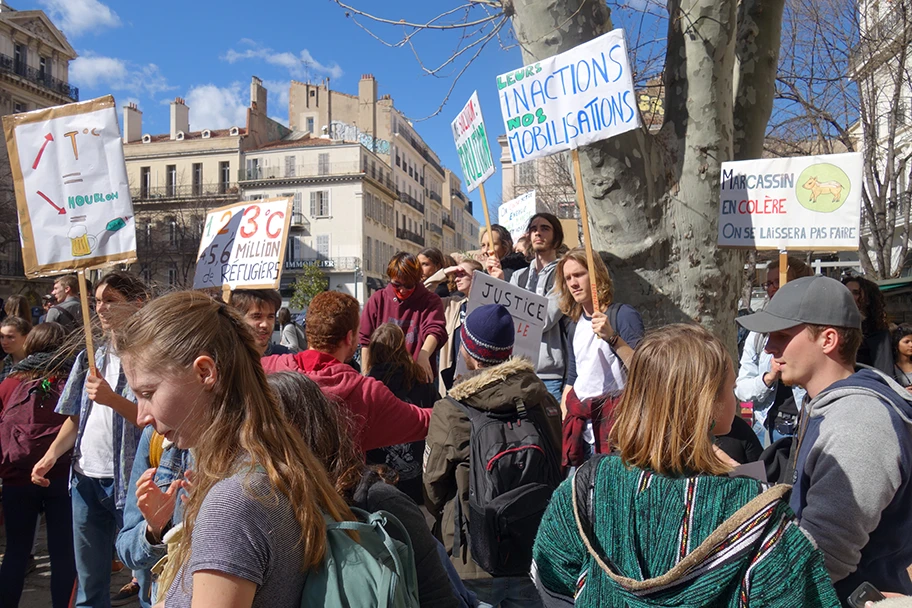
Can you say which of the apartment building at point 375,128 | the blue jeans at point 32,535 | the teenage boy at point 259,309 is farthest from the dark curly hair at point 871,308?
the apartment building at point 375,128

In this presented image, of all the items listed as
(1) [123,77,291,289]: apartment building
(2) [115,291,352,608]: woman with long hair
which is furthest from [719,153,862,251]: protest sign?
(1) [123,77,291,289]: apartment building

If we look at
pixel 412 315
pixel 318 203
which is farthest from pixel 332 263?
pixel 412 315

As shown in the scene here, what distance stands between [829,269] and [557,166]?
961 centimetres

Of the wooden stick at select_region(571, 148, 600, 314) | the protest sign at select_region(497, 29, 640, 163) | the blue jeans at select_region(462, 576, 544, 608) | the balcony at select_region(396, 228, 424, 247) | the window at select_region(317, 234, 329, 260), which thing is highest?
the balcony at select_region(396, 228, 424, 247)

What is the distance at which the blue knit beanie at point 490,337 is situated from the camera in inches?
127

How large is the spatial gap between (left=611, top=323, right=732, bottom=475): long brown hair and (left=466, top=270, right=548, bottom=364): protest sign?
7.82ft

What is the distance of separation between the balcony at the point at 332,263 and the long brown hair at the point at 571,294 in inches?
1941

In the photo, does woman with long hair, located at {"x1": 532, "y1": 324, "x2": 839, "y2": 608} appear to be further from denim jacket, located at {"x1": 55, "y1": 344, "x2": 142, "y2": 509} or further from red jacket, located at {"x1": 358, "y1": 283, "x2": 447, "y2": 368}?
red jacket, located at {"x1": 358, "y1": 283, "x2": 447, "y2": 368}

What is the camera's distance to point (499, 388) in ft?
9.77

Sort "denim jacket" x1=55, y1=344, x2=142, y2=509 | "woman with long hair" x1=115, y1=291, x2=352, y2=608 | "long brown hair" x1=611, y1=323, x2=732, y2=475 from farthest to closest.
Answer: "denim jacket" x1=55, y1=344, x2=142, y2=509
"long brown hair" x1=611, y1=323, x2=732, y2=475
"woman with long hair" x1=115, y1=291, x2=352, y2=608

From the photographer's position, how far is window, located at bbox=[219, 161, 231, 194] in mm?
54938

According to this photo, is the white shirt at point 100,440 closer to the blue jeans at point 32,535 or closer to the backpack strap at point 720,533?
the blue jeans at point 32,535

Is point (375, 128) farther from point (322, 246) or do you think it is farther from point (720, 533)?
point (720, 533)

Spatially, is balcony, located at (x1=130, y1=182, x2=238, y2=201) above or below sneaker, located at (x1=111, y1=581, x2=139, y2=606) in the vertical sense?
above
